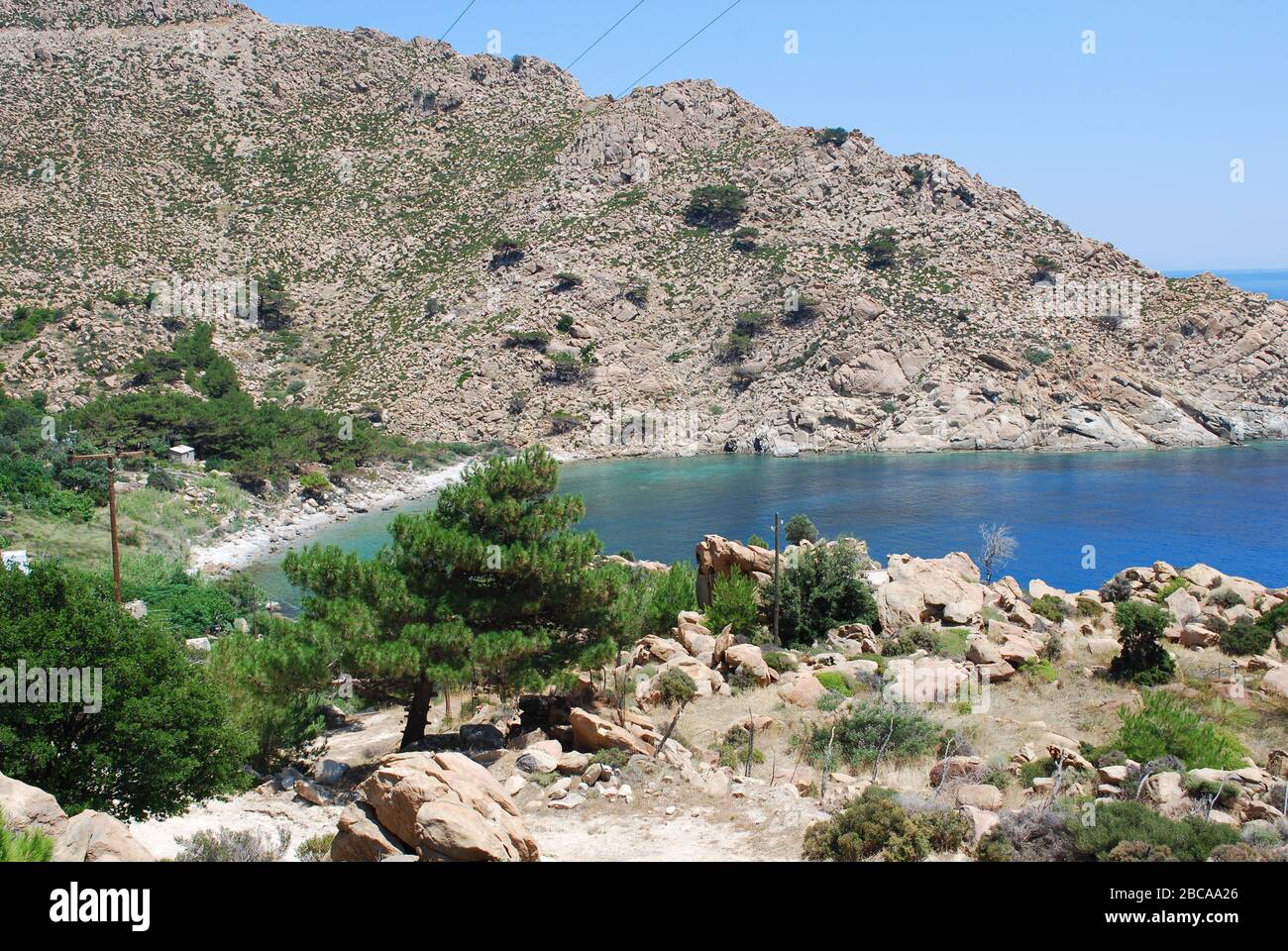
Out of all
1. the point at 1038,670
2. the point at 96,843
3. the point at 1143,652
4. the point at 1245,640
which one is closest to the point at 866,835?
the point at 96,843

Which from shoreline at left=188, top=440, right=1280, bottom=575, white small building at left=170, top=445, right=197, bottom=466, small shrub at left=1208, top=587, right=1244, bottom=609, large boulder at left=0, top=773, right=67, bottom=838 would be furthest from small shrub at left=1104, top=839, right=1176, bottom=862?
white small building at left=170, top=445, right=197, bottom=466

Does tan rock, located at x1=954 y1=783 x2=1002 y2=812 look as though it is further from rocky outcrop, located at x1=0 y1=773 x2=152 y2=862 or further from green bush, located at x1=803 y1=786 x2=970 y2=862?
rocky outcrop, located at x1=0 y1=773 x2=152 y2=862

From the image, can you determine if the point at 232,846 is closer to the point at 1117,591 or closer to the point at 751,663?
the point at 751,663

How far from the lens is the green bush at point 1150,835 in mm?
8594

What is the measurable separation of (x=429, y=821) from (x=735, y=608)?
53.0 feet

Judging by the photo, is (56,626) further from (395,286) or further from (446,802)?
(395,286)

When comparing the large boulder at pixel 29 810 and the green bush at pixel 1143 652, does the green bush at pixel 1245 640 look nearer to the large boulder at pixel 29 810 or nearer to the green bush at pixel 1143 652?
the green bush at pixel 1143 652

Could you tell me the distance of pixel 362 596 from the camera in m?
15.4

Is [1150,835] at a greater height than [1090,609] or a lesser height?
greater

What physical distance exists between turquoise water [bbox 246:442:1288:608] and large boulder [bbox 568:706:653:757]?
2131cm

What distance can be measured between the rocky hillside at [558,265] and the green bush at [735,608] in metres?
45.3

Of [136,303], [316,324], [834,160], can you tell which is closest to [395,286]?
[316,324]

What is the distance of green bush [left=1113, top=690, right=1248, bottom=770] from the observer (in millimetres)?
13500

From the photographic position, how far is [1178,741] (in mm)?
13680
